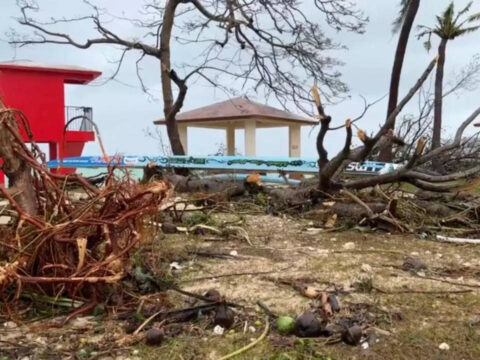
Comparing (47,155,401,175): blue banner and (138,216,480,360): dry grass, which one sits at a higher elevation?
(47,155,401,175): blue banner

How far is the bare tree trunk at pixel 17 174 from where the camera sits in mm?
2867

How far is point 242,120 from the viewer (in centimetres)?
1714

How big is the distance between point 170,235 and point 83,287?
2.06 meters

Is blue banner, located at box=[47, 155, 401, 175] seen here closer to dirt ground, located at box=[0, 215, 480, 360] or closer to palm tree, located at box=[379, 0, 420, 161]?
dirt ground, located at box=[0, 215, 480, 360]

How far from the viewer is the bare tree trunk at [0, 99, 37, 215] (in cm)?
287

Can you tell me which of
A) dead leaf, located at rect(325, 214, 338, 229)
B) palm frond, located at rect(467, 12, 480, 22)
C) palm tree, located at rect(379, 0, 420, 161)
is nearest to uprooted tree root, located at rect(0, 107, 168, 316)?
dead leaf, located at rect(325, 214, 338, 229)

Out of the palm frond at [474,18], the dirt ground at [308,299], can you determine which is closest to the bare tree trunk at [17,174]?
the dirt ground at [308,299]

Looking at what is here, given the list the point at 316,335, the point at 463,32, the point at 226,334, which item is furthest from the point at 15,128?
the point at 463,32

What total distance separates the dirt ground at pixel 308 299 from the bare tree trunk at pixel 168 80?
8.69 metres

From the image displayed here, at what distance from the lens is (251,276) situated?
3.31 metres

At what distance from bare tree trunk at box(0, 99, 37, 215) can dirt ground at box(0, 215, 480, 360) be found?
74 centimetres

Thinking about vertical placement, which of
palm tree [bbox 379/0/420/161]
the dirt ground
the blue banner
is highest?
palm tree [bbox 379/0/420/161]

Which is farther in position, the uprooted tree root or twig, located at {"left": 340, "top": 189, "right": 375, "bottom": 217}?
twig, located at {"left": 340, "top": 189, "right": 375, "bottom": 217}

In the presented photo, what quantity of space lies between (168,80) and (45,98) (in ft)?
19.7
